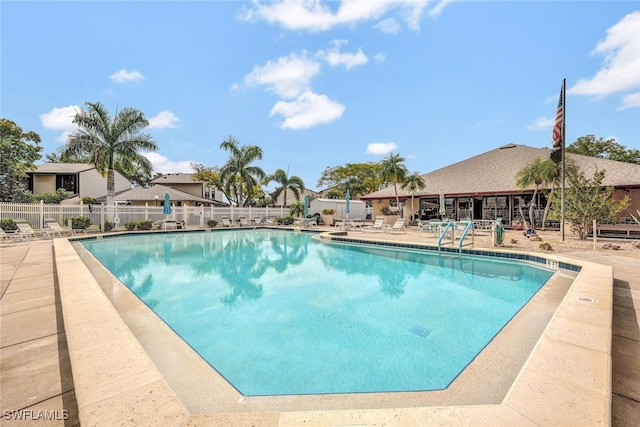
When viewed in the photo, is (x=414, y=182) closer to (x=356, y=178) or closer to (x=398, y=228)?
(x=398, y=228)

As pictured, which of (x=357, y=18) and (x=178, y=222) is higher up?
(x=357, y=18)

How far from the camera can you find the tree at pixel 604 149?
94.1 feet

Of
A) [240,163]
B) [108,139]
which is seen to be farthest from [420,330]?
[240,163]

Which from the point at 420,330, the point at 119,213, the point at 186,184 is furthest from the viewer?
the point at 186,184

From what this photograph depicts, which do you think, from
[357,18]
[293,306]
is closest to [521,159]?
[357,18]

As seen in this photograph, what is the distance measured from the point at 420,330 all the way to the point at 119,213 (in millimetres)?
21914

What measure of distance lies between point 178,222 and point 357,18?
17583 mm

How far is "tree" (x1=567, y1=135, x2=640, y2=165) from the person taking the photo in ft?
94.1

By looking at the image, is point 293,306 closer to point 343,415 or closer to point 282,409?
point 282,409

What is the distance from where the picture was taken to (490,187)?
19828 millimetres

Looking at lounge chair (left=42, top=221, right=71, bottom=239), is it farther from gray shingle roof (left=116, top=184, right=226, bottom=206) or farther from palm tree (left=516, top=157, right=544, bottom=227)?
palm tree (left=516, top=157, right=544, bottom=227)

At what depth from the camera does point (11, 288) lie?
16.7 feet

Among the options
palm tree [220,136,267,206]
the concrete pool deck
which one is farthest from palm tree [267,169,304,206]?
the concrete pool deck

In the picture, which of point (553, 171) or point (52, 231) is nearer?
point (52, 231)
